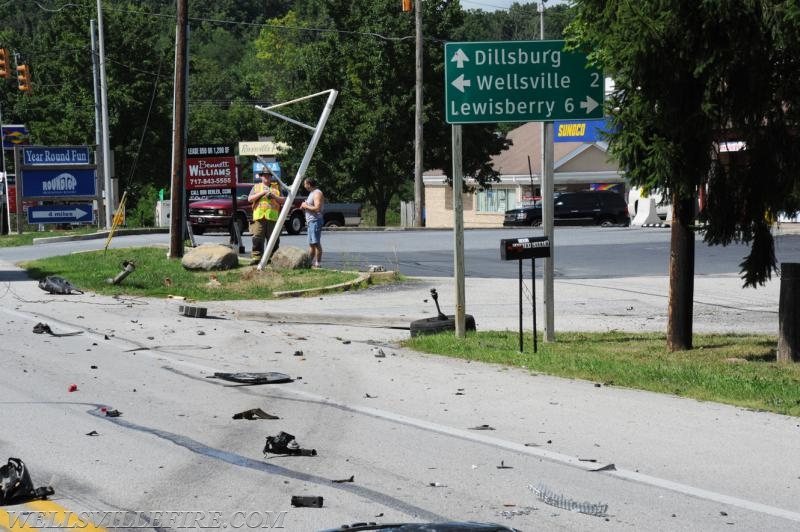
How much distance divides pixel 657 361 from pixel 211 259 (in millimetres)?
12247

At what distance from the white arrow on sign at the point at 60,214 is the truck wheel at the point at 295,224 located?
8.58m

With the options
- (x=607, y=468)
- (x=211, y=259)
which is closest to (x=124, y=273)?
(x=211, y=259)

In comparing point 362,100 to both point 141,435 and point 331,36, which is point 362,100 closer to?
point 331,36

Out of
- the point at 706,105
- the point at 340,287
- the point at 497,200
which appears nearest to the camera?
the point at 706,105

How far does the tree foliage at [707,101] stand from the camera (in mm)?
11797

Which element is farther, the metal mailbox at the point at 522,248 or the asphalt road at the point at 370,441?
the metal mailbox at the point at 522,248

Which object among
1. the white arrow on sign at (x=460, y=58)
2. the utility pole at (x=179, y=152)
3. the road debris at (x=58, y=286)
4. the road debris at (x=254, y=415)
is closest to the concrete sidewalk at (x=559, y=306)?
the road debris at (x=58, y=286)

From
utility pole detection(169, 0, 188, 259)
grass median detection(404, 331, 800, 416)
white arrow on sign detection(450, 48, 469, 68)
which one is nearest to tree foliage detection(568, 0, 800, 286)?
grass median detection(404, 331, 800, 416)

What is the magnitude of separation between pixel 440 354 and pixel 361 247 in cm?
1847

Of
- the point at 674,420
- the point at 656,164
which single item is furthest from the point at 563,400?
the point at 656,164

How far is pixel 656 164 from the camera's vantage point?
12109mm

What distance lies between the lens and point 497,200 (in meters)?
68.6

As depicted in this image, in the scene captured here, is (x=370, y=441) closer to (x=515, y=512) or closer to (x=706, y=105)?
(x=515, y=512)

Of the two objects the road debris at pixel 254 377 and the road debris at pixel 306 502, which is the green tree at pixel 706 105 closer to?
the road debris at pixel 254 377
